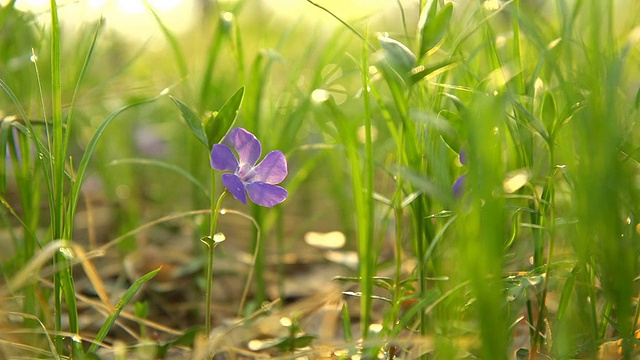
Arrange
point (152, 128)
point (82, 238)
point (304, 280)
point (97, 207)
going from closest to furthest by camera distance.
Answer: point (304, 280), point (82, 238), point (97, 207), point (152, 128)

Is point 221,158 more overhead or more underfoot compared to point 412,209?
more overhead

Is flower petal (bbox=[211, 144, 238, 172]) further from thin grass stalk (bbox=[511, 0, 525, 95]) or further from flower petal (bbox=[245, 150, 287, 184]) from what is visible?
thin grass stalk (bbox=[511, 0, 525, 95])

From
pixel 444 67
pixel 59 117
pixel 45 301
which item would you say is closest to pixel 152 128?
pixel 45 301

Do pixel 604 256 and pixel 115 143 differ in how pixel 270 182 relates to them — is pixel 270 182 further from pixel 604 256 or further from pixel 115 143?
pixel 115 143

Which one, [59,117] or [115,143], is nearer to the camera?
[59,117]

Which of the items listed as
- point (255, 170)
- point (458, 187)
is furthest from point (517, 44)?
point (255, 170)

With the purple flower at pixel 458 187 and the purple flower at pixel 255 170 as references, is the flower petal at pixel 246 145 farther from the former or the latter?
the purple flower at pixel 458 187

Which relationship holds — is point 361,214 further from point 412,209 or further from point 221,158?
point 221,158
